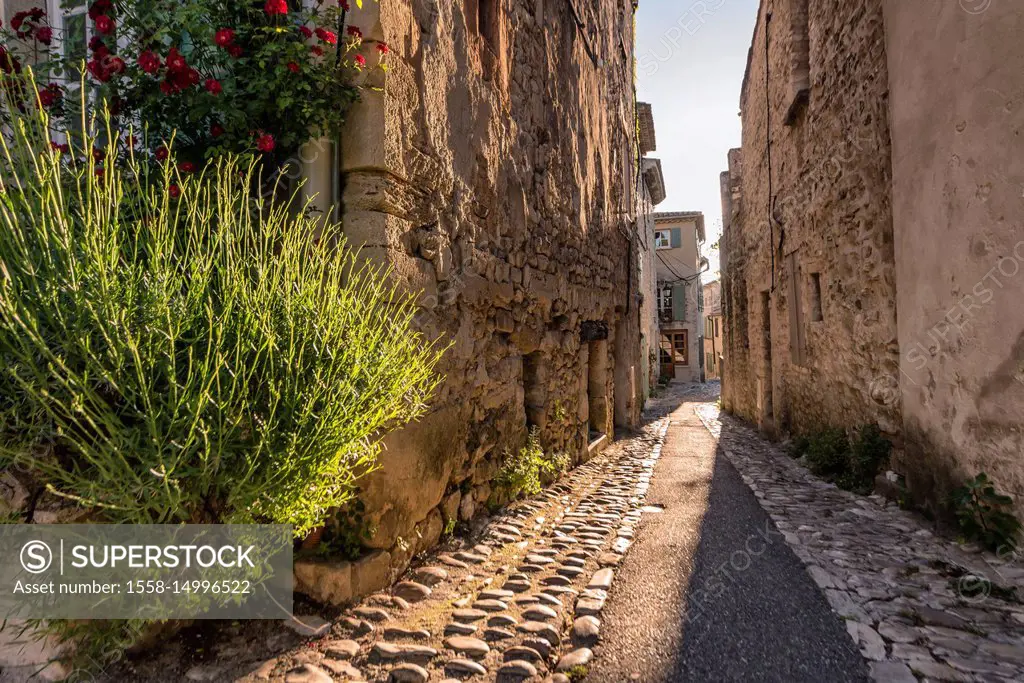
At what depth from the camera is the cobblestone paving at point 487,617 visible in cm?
209

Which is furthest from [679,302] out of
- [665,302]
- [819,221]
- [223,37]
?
[223,37]

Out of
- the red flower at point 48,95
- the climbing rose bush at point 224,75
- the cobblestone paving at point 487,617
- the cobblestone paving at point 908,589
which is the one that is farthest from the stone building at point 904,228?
the red flower at point 48,95

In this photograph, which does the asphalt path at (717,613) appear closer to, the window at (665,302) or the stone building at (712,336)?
the window at (665,302)

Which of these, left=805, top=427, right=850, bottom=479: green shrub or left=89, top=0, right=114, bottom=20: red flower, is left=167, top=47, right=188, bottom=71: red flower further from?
left=805, top=427, right=850, bottom=479: green shrub

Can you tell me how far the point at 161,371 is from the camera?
170cm

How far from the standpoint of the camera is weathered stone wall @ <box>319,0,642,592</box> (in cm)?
288

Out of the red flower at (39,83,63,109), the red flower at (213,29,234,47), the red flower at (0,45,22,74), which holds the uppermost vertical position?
the red flower at (213,29,234,47)

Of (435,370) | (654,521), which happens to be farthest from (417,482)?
(654,521)

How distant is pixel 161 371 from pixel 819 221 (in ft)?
22.3

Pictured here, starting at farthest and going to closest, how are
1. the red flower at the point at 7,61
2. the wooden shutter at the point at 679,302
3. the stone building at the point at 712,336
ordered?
the stone building at the point at 712,336 < the wooden shutter at the point at 679,302 < the red flower at the point at 7,61

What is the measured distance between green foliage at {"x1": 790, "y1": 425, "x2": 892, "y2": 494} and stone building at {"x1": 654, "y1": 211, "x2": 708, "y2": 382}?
21.7 meters

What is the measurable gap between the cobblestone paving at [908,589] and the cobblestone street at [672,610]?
0.01m

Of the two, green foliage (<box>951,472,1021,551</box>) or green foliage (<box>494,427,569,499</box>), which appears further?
green foliage (<box>494,427,569,499</box>)

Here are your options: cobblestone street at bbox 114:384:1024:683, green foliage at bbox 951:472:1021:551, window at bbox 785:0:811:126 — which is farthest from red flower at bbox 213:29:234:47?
window at bbox 785:0:811:126
